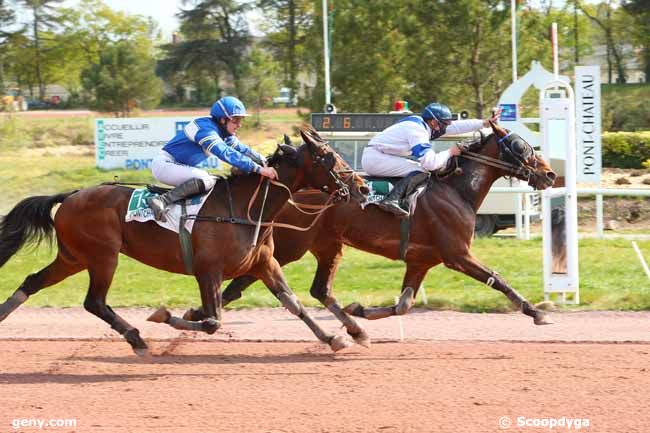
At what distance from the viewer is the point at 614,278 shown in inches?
494

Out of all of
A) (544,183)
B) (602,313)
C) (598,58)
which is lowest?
(602,313)

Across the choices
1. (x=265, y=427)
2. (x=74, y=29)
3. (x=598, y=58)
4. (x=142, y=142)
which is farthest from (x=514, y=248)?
(x=74, y=29)

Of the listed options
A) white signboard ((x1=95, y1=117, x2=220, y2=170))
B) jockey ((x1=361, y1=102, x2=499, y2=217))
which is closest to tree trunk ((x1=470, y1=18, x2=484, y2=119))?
white signboard ((x1=95, y1=117, x2=220, y2=170))

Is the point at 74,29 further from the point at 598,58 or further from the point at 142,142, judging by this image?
the point at 142,142

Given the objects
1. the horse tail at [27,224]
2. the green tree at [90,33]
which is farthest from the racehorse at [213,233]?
the green tree at [90,33]

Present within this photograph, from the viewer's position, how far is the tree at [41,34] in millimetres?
55500

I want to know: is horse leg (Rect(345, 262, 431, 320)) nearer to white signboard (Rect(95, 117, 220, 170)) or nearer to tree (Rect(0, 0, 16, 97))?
white signboard (Rect(95, 117, 220, 170))

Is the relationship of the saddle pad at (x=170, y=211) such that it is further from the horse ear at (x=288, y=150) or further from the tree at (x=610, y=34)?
the tree at (x=610, y=34)

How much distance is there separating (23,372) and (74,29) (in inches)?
2073

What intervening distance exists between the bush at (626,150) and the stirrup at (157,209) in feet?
60.9

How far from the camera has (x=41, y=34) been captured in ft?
186

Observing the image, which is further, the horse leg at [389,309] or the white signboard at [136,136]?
the white signboard at [136,136]

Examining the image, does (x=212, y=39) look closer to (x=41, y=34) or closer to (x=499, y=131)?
(x=41, y=34)

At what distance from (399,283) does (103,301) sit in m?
4.96
